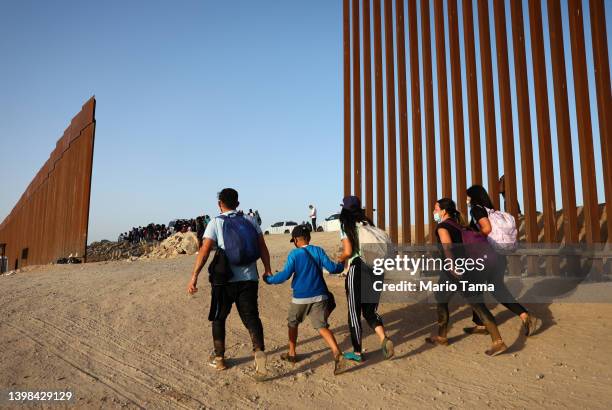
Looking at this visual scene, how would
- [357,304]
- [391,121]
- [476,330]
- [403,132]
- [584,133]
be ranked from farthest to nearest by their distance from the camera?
[391,121]
[403,132]
[584,133]
[476,330]
[357,304]

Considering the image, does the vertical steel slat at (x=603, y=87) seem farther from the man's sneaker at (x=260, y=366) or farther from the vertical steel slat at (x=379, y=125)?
the man's sneaker at (x=260, y=366)

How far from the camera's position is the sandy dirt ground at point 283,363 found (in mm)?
3703

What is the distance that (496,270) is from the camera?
4766mm

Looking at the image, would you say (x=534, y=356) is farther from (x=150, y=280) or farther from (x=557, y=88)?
(x=150, y=280)

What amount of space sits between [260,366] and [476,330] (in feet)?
8.99

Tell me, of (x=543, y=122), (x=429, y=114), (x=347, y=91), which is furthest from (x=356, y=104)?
(x=543, y=122)

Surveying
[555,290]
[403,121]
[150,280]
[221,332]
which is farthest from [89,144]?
[555,290]

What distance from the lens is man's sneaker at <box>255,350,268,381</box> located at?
3.94 metres

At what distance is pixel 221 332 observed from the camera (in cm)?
426

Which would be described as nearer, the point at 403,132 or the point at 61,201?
the point at 403,132

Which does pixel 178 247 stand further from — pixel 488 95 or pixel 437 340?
pixel 437 340

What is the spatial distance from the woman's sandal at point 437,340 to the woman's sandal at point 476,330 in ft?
1.62

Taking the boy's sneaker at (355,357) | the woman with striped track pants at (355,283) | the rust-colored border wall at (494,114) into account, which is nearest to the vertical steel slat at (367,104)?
the rust-colored border wall at (494,114)

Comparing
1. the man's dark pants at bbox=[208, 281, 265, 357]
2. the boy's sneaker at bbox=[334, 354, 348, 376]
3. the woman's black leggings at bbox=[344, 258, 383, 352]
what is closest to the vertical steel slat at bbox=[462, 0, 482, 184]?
the woman's black leggings at bbox=[344, 258, 383, 352]
